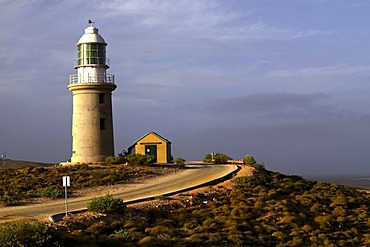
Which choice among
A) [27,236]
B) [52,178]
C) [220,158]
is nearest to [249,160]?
[220,158]

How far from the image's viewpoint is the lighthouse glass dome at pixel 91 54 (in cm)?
4116

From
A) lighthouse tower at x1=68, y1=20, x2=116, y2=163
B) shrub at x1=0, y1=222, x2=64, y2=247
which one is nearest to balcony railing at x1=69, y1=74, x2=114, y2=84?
lighthouse tower at x1=68, y1=20, x2=116, y2=163

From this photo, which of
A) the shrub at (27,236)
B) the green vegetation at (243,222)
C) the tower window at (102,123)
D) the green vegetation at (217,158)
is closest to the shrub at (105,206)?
the green vegetation at (243,222)

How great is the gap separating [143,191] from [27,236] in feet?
43.5

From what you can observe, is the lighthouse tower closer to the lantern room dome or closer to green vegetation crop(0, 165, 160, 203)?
the lantern room dome

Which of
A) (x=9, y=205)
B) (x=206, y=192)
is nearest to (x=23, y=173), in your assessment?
(x=9, y=205)

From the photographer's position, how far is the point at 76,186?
32406mm

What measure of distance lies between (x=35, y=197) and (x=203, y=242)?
11.6 metres

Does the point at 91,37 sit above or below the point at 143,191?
above

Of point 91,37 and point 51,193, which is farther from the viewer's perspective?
point 91,37

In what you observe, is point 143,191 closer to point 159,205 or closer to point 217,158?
point 159,205

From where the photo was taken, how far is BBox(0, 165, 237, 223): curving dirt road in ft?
80.3

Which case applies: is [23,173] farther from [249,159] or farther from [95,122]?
[249,159]

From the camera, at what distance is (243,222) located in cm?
2488
